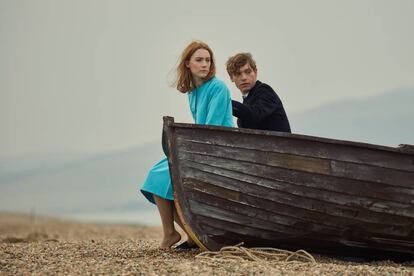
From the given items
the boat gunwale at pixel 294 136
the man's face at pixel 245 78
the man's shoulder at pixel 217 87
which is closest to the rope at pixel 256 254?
the boat gunwale at pixel 294 136

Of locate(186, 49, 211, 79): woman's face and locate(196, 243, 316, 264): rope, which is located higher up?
locate(186, 49, 211, 79): woman's face

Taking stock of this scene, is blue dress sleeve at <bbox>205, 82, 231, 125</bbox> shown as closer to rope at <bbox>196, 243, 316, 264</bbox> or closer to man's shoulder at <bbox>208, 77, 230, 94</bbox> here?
man's shoulder at <bbox>208, 77, 230, 94</bbox>

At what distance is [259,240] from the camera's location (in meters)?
5.86

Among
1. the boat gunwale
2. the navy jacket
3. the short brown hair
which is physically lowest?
the boat gunwale

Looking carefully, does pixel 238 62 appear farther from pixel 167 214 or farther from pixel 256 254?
pixel 256 254

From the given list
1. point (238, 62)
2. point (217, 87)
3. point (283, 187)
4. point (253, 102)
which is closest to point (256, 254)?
point (283, 187)

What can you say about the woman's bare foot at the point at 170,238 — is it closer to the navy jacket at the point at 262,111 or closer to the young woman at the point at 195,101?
the young woman at the point at 195,101

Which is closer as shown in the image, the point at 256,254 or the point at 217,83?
the point at 256,254

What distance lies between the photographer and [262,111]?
6.07m

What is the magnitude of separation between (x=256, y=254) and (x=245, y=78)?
1595 mm

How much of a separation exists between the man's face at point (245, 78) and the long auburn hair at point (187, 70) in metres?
0.23

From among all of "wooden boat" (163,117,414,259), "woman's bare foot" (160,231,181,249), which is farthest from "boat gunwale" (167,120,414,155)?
"woman's bare foot" (160,231,181,249)

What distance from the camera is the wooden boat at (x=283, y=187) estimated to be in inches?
218

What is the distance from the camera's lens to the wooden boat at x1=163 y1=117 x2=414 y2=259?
5.54 metres
